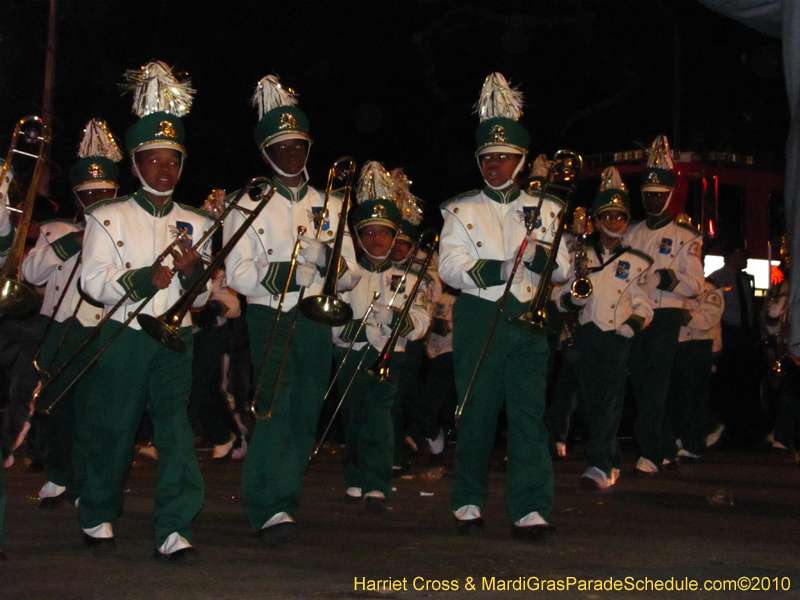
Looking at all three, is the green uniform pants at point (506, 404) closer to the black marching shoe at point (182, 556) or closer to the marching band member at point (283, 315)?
the marching band member at point (283, 315)

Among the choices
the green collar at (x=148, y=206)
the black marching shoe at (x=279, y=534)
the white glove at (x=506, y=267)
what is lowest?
the black marching shoe at (x=279, y=534)

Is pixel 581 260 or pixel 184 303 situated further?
pixel 581 260

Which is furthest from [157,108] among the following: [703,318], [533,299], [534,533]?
[703,318]

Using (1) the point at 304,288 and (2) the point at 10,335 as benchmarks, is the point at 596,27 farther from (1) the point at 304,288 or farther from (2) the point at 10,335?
(1) the point at 304,288

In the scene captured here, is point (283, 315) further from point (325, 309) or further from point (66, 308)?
point (66, 308)

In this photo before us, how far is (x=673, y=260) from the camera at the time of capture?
9.95 metres

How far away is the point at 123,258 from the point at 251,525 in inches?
68.1

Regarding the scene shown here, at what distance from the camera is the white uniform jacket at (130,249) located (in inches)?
238

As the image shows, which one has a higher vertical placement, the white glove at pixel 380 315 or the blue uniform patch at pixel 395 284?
the blue uniform patch at pixel 395 284

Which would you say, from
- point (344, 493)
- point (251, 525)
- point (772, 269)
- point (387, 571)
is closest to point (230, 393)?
point (344, 493)

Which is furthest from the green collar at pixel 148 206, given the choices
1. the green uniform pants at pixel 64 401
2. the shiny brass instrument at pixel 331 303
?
the green uniform pants at pixel 64 401

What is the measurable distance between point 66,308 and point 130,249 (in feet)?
7.12

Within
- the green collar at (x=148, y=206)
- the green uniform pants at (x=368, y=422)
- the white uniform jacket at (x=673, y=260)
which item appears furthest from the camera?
the white uniform jacket at (x=673, y=260)

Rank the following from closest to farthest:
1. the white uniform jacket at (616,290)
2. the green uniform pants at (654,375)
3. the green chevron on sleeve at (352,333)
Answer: the green chevron on sleeve at (352,333), the white uniform jacket at (616,290), the green uniform pants at (654,375)
